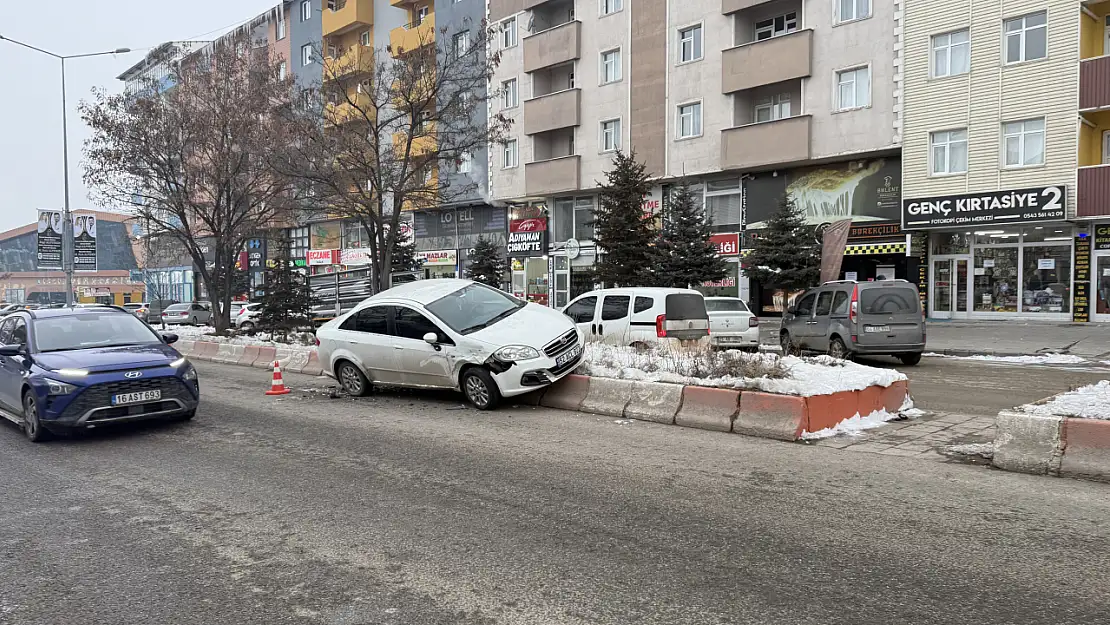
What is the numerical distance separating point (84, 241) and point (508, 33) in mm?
21709

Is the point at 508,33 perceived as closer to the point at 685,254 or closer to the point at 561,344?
the point at 685,254

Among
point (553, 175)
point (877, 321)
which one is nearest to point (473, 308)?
point (877, 321)

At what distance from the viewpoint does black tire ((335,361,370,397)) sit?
1184cm

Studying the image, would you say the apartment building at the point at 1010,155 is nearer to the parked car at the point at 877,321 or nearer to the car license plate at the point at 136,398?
the parked car at the point at 877,321

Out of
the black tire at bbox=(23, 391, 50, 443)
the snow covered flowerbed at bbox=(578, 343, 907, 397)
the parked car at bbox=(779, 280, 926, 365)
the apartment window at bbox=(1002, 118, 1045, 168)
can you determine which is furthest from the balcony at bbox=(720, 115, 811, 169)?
the black tire at bbox=(23, 391, 50, 443)

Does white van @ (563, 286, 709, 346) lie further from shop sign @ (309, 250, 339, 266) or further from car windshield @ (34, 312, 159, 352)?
shop sign @ (309, 250, 339, 266)

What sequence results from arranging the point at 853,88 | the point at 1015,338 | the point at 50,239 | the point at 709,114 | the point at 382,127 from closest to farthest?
the point at 382,127 → the point at 1015,338 → the point at 853,88 → the point at 709,114 → the point at 50,239

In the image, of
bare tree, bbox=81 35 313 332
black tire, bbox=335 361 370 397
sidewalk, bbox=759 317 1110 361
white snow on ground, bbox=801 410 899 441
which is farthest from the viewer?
bare tree, bbox=81 35 313 332

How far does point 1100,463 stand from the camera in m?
6.12

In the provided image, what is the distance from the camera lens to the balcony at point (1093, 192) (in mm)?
22281

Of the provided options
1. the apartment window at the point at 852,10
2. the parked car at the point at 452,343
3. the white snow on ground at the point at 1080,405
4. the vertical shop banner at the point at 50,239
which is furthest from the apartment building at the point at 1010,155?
the vertical shop banner at the point at 50,239

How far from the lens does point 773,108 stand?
97.8 feet

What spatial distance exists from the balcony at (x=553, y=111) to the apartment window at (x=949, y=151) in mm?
15291

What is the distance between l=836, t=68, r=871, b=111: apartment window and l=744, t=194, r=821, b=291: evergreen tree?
5008 mm
